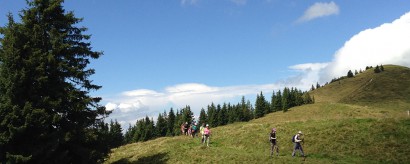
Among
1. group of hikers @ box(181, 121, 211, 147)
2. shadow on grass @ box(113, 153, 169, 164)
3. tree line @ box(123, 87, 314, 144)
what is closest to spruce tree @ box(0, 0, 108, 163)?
shadow on grass @ box(113, 153, 169, 164)

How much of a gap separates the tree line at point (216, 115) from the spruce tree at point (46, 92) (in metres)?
97.9

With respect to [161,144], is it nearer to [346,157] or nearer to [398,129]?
[346,157]

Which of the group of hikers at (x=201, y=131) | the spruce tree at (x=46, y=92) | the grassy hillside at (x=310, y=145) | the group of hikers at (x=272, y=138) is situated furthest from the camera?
the group of hikers at (x=201, y=131)

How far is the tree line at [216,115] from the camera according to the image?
133 meters

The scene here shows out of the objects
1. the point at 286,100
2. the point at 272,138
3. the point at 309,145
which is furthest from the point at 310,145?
the point at 286,100

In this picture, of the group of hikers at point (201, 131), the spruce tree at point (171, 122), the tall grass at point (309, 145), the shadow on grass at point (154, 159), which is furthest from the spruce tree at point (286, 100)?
the shadow on grass at point (154, 159)

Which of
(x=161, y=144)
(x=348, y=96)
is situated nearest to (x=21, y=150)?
(x=161, y=144)

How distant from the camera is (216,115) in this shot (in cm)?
15025

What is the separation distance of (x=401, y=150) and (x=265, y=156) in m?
10.1

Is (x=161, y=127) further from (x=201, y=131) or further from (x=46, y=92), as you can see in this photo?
(x=46, y=92)

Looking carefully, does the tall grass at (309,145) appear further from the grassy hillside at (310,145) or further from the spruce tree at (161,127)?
the spruce tree at (161,127)

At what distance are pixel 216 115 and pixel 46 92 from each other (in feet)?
413

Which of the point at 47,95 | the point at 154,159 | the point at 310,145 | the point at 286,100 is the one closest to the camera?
the point at 47,95

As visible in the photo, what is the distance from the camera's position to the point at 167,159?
3225 centimetres
